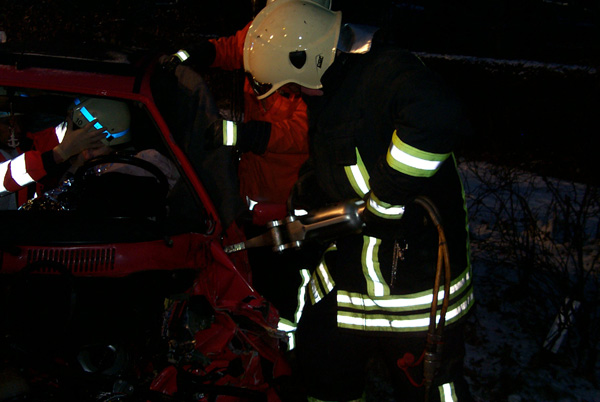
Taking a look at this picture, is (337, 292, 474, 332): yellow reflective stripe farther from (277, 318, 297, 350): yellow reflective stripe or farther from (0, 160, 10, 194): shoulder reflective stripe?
(0, 160, 10, 194): shoulder reflective stripe

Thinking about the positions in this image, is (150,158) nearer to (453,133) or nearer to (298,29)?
(298,29)

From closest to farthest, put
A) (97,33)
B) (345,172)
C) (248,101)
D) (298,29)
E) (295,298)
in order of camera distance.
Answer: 1. (345,172)
2. (298,29)
3. (295,298)
4. (248,101)
5. (97,33)

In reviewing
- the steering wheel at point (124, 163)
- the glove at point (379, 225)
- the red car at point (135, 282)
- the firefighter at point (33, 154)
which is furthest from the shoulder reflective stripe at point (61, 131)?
the glove at point (379, 225)

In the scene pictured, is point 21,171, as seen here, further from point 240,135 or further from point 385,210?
point 385,210

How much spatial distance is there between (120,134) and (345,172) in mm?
1371

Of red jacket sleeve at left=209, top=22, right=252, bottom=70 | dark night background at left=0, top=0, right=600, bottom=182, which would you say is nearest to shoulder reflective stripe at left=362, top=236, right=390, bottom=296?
dark night background at left=0, top=0, right=600, bottom=182

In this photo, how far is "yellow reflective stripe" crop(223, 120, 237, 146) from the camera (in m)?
2.50

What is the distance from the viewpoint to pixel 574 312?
10.1ft

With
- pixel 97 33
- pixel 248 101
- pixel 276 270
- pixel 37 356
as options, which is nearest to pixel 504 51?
A: pixel 97 33

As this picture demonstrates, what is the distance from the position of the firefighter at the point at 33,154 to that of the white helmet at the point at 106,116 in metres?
0.04

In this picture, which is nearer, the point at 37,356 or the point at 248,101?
the point at 37,356

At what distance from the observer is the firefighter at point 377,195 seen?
5.54 ft

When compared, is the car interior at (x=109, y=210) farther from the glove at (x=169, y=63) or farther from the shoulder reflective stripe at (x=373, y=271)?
the shoulder reflective stripe at (x=373, y=271)

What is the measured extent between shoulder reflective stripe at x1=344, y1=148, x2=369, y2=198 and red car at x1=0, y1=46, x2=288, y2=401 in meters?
0.65
